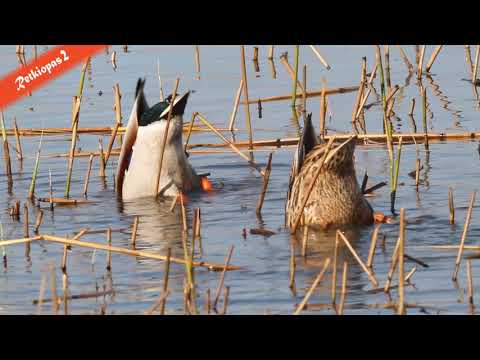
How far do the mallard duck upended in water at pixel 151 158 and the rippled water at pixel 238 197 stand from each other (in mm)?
245

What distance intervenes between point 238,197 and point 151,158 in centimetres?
94

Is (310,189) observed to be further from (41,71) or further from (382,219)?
(41,71)

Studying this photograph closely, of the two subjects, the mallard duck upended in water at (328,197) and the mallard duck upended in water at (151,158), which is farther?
the mallard duck upended in water at (151,158)

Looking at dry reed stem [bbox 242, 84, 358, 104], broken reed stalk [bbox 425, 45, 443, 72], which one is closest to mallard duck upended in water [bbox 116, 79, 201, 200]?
dry reed stem [bbox 242, 84, 358, 104]

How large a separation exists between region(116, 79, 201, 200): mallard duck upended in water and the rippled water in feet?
0.80

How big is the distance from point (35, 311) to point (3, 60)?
9.24 meters

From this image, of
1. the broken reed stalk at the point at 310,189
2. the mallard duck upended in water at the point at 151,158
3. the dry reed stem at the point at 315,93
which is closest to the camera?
the broken reed stalk at the point at 310,189

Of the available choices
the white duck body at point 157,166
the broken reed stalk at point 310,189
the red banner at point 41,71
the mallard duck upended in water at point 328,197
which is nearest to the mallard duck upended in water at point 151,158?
the white duck body at point 157,166

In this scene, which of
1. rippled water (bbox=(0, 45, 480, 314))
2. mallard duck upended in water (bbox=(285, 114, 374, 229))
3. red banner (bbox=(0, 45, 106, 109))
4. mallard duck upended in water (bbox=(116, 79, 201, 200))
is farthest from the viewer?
red banner (bbox=(0, 45, 106, 109))

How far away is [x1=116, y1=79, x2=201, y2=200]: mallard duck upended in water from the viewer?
10.2m

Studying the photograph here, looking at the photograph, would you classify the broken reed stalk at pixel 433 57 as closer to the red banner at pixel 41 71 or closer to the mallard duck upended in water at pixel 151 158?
the red banner at pixel 41 71

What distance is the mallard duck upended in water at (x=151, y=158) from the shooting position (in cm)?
1020

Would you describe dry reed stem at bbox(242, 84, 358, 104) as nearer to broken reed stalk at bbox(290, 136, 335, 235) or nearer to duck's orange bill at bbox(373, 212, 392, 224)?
duck's orange bill at bbox(373, 212, 392, 224)
